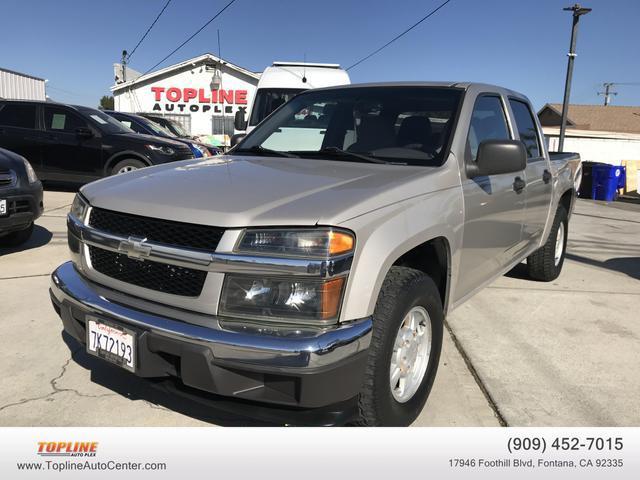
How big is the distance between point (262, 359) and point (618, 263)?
19.4ft

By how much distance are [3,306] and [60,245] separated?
2075mm

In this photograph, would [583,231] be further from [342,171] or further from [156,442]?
[156,442]

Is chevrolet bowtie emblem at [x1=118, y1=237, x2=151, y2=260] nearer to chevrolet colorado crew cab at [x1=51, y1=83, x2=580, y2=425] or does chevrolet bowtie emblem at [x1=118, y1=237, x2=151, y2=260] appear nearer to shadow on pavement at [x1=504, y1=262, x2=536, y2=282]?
chevrolet colorado crew cab at [x1=51, y1=83, x2=580, y2=425]

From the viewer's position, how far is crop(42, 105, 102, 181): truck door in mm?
9219

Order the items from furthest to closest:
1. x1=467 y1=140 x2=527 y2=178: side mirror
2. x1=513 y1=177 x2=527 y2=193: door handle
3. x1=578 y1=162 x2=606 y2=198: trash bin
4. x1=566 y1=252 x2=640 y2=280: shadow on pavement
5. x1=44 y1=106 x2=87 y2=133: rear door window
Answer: x1=578 y1=162 x2=606 y2=198: trash bin
x1=44 y1=106 x2=87 y2=133: rear door window
x1=566 y1=252 x2=640 y2=280: shadow on pavement
x1=513 y1=177 x2=527 y2=193: door handle
x1=467 y1=140 x2=527 y2=178: side mirror

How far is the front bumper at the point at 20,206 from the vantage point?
489 centimetres

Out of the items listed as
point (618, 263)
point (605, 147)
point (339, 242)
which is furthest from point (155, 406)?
point (605, 147)

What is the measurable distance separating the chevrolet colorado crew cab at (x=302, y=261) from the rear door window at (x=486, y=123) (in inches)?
1.0

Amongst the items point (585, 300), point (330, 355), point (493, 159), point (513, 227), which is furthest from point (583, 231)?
point (330, 355)

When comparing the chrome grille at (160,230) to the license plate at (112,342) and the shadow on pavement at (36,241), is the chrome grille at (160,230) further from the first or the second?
the shadow on pavement at (36,241)

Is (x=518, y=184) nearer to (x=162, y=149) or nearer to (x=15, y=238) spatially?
(x=15, y=238)

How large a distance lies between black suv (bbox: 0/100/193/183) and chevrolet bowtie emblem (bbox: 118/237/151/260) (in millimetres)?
7287

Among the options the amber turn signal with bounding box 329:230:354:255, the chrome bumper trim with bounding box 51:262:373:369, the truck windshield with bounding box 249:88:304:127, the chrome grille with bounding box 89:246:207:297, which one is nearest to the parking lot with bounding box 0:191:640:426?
the chrome bumper trim with bounding box 51:262:373:369

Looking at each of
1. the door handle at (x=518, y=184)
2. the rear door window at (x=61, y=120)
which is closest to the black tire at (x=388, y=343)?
the door handle at (x=518, y=184)
